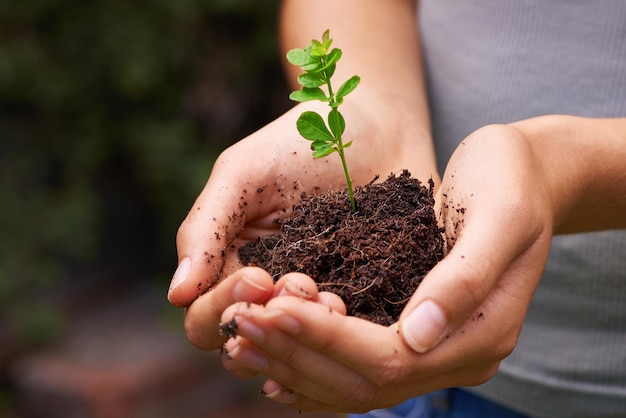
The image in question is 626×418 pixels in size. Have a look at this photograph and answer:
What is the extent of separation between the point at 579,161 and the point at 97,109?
9.43 ft

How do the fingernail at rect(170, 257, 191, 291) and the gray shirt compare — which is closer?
the fingernail at rect(170, 257, 191, 291)

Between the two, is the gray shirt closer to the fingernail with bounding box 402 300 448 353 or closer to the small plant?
the small plant

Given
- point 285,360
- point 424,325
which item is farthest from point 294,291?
point 424,325

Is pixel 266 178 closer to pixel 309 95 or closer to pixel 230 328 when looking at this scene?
pixel 309 95

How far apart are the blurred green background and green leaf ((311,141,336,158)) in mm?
2245

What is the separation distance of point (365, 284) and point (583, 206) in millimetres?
518

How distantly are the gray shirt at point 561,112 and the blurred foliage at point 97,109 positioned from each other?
6.97 ft

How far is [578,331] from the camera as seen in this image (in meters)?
1.83

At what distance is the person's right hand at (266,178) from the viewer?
4.95 ft

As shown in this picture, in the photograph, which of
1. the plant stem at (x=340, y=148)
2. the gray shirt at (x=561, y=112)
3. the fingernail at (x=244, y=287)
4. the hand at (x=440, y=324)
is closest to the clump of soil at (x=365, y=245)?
the plant stem at (x=340, y=148)

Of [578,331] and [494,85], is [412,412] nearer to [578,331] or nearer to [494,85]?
[578,331]

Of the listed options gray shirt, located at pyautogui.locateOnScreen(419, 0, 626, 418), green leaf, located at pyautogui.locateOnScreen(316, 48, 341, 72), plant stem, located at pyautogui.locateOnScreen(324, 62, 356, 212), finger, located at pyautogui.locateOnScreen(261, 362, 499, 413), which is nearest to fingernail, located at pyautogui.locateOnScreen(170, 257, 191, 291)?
finger, located at pyautogui.locateOnScreen(261, 362, 499, 413)

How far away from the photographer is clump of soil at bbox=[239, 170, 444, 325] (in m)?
1.47

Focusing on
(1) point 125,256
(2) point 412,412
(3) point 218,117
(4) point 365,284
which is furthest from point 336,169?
(1) point 125,256
